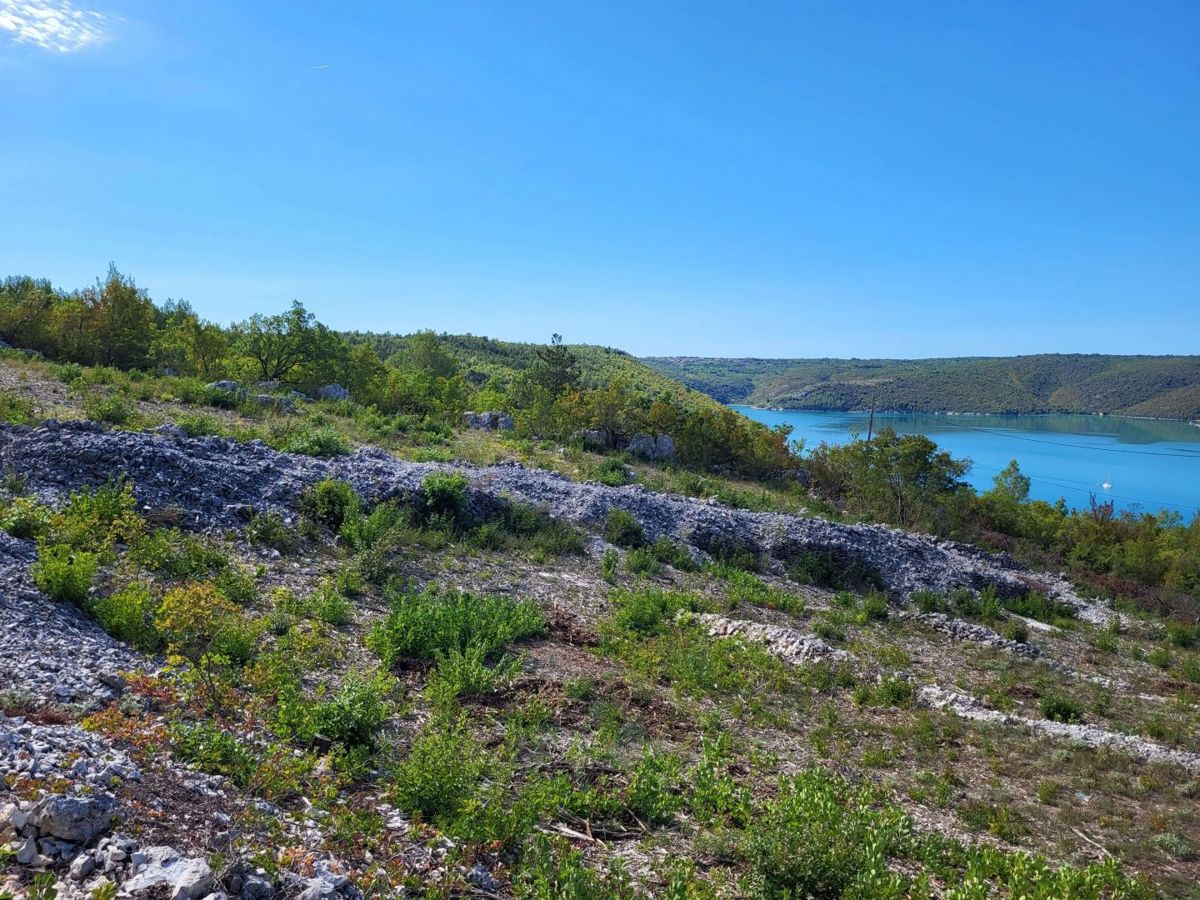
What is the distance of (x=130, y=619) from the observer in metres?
5.73

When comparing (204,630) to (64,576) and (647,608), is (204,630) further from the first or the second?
(647,608)

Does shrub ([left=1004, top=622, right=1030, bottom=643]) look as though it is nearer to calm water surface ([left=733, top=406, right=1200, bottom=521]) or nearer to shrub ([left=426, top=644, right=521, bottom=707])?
shrub ([left=426, top=644, right=521, bottom=707])

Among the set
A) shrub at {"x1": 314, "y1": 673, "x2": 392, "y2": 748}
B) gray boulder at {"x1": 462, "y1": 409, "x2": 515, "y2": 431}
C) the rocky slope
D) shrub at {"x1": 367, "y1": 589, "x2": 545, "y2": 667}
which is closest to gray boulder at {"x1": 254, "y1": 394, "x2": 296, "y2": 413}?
the rocky slope

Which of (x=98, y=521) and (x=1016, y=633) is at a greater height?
(x=98, y=521)

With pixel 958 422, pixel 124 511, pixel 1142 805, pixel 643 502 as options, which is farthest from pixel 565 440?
pixel 958 422

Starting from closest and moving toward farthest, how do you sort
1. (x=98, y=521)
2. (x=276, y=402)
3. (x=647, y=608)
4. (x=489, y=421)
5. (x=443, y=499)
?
1. (x=98, y=521)
2. (x=647, y=608)
3. (x=443, y=499)
4. (x=276, y=402)
5. (x=489, y=421)

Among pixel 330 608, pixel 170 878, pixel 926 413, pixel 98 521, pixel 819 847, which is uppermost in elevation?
pixel 926 413

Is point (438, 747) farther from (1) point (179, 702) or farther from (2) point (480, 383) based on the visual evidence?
(2) point (480, 383)

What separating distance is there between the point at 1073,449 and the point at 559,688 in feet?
310

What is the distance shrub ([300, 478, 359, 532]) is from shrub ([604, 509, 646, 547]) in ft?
17.4

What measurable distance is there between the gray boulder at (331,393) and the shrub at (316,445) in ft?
45.5

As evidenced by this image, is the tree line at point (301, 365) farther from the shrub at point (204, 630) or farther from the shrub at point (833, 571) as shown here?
the shrub at point (204, 630)

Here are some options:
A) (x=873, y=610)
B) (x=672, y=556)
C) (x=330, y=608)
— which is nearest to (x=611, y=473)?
(x=672, y=556)

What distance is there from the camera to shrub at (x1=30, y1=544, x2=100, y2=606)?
5910 mm
